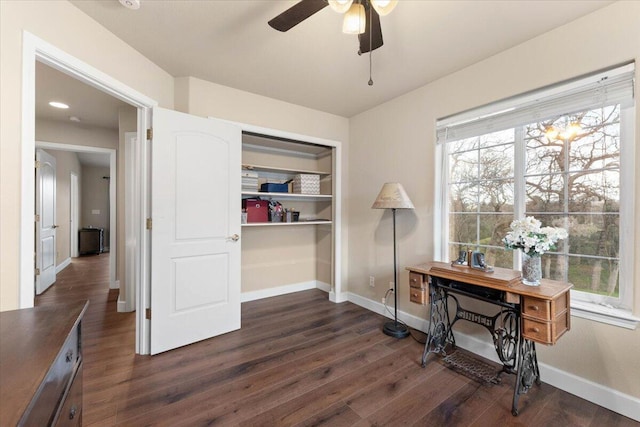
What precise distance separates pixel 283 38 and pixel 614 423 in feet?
10.6

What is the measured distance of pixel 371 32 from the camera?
1.49 metres

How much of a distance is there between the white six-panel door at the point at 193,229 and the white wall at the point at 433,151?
62.1 inches

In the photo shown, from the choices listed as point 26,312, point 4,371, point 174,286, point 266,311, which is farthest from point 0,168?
point 266,311

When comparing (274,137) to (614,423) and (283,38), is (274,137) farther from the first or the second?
(614,423)

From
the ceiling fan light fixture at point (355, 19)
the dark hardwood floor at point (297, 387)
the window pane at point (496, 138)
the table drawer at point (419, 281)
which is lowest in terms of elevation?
the dark hardwood floor at point (297, 387)

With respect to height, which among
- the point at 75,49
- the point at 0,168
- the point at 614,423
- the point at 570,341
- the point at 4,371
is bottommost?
the point at 614,423

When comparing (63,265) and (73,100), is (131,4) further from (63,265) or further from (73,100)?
(63,265)

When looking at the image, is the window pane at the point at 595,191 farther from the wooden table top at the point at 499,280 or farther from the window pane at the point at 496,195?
the wooden table top at the point at 499,280

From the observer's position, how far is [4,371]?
0.65 metres

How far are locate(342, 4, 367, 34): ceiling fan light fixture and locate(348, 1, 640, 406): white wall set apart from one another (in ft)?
4.79

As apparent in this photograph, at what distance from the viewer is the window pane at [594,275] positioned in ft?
5.66

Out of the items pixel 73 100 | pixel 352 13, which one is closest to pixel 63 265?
pixel 73 100

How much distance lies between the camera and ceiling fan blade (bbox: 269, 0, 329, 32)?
4.25 ft

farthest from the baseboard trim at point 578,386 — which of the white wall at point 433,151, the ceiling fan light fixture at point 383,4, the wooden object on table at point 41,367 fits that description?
the wooden object on table at point 41,367
